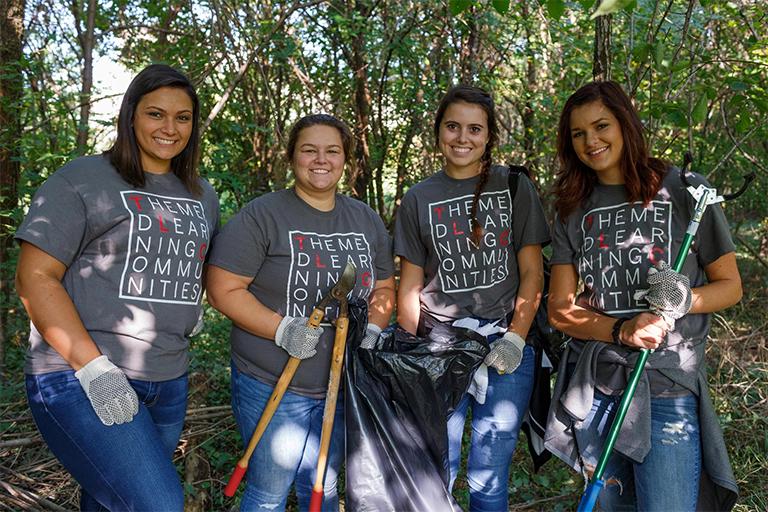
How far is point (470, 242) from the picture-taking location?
8.75ft

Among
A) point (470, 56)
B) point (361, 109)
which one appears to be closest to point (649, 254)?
point (470, 56)

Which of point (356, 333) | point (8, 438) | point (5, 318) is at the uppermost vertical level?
point (356, 333)

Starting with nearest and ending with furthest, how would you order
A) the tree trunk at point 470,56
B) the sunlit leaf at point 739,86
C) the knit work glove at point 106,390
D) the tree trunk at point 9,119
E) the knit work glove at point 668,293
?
the knit work glove at point 106,390 < the knit work glove at point 668,293 < the sunlit leaf at point 739,86 < the tree trunk at point 9,119 < the tree trunk at point 470,56

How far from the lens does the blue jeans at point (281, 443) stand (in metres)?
2.44

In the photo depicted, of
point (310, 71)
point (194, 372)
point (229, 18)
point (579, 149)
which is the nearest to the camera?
point (579, 149)

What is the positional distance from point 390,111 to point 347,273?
3.97 m

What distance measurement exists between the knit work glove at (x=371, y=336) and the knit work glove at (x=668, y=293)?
103cm

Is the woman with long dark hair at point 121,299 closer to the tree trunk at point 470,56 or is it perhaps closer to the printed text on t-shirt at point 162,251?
the printed text on t-shirt at point 162,251

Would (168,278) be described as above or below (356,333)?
above

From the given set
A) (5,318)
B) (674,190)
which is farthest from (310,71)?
(674,190)

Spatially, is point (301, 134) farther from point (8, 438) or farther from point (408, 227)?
point (8, 438)

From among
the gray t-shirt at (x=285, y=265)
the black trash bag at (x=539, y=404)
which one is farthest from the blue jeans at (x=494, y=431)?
the gray t-shirt at (x=285, y=265)

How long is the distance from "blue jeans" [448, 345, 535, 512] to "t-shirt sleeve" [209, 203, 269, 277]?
1.03 metres

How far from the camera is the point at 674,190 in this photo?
7.77ft
